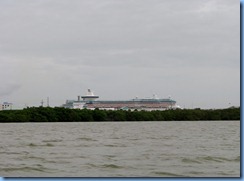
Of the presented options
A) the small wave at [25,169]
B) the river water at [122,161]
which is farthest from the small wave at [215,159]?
the small wave at [25,169]

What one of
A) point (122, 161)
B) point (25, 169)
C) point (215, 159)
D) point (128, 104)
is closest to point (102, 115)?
point (128, 104)

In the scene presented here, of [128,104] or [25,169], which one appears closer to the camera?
[25,169]

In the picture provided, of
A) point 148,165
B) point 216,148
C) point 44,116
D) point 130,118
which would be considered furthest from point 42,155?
point 130,118

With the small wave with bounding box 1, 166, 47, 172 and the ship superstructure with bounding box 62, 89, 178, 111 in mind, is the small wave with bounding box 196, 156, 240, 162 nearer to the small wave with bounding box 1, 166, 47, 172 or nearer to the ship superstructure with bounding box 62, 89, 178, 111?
the small wave with bounding box 1, 166, 47, 172

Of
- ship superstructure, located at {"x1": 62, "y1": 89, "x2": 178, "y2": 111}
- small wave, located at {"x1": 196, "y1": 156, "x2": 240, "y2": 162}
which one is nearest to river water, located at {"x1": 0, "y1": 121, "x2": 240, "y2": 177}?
small wave, located at {"x1": 196, "y1": 156, "x2": 240, "y2": 162}

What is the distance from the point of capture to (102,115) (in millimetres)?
66938

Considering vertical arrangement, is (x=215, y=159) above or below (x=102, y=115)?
below

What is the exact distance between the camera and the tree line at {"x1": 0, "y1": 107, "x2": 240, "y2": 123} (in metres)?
62.6

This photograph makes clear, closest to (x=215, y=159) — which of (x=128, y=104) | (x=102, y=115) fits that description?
(x=102, y=115)

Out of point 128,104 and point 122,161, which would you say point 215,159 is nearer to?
point 122,161

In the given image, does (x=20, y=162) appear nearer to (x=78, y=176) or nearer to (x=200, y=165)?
(x=78, y=176)

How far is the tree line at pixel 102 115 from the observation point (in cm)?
6259

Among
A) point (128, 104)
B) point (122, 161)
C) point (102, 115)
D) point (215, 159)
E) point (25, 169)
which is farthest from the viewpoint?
point (128, 104)

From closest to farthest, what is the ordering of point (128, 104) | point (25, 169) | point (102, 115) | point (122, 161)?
point (25, 169) < point (122, 161) < point (102, 115) < point (128, 104)
